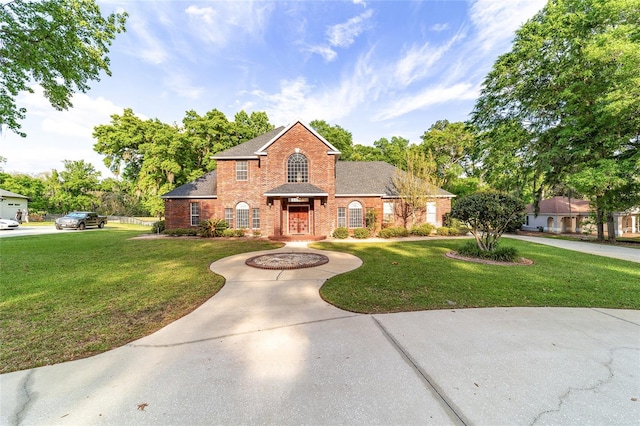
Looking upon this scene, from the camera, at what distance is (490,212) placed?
931 cm

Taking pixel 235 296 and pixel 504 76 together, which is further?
pixel 504 76

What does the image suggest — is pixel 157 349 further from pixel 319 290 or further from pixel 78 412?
pixel 319 290

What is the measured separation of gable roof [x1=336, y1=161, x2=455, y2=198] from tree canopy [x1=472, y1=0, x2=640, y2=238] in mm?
7059

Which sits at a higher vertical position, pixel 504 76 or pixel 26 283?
pixel 504 76

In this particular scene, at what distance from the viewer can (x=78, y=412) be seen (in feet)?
7.63

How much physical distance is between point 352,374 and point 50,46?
15.2 meters

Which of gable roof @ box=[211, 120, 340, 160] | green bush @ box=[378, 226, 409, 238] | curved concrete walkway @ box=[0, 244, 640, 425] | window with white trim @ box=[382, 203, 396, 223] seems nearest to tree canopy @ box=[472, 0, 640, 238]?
window with white trim @ box=[382, 203, 396, 223]

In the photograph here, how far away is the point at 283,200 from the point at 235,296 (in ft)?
41.5

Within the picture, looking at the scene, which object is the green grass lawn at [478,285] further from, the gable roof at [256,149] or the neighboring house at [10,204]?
the neighboring house at [10,204]

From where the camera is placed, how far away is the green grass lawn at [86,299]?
11.8 ft

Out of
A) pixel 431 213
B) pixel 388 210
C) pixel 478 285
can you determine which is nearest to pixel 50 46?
pixel 478 285

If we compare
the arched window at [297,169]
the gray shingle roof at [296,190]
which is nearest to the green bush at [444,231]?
the gray shingle roof at [296,190]

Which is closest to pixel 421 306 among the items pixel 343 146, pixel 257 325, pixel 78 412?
pixel 257 325

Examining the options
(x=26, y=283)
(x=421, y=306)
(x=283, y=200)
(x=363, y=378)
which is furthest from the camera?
(x=283, y=200)
